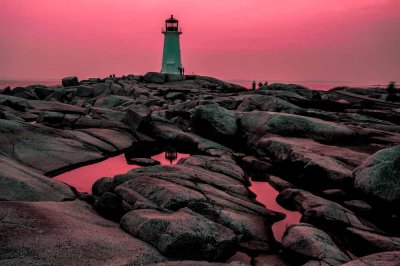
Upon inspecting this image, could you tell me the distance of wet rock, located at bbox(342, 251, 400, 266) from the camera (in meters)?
6.18

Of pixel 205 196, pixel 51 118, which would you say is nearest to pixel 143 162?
pixel 205 196

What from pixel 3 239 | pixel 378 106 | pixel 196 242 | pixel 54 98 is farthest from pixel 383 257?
pixel 54 98

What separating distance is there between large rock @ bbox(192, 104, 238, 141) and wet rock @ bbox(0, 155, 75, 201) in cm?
1063

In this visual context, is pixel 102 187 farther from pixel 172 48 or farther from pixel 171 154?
pixel 172 48

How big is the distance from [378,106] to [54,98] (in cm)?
3837

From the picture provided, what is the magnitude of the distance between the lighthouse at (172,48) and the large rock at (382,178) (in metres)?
61.2

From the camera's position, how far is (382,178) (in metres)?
10.9

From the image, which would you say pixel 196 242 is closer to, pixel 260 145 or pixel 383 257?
pixel 383 257

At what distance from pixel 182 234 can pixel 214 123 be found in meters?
13.1

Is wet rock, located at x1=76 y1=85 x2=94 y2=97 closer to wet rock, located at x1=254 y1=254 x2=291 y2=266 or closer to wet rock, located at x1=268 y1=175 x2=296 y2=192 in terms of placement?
wet rock, located at x1=268 y1=175 x2=296 y2=192

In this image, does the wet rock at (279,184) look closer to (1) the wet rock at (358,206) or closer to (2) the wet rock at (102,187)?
→ (1) the wet rock at (358,206)

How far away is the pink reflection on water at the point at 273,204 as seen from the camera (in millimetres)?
9086

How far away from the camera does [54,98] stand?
42344 mm

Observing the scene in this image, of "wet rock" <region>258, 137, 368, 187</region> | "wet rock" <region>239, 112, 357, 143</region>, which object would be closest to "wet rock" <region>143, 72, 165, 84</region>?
"wet rock" <region>239, 112, 357, 143</region>
